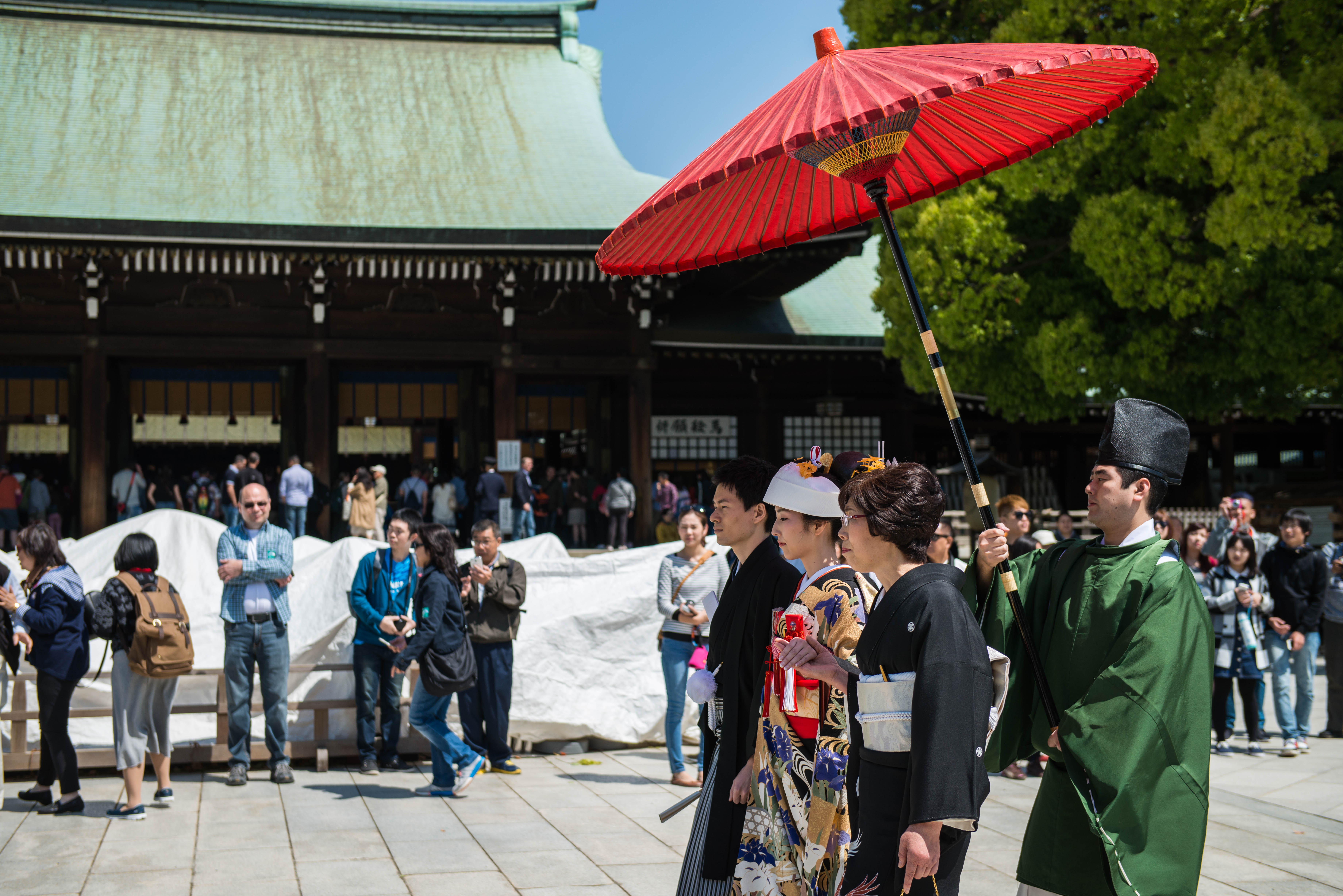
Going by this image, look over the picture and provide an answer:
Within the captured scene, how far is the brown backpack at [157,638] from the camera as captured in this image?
5461mm

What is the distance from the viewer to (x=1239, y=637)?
7492mm

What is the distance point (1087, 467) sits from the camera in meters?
20.3

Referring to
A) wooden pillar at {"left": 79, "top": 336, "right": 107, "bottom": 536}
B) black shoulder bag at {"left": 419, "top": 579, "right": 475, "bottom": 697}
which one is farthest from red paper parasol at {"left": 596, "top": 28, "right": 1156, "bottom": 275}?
Answer: wooden pillar at {"left": 79, "top": 336, "right": 107, "bottom": 536}

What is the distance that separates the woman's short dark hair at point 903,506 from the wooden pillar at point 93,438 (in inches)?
503

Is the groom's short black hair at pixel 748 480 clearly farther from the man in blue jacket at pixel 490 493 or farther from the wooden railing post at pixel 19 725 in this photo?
the man in blue jacket at pixel 490 493

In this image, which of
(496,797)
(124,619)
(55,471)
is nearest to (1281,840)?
(496,797)

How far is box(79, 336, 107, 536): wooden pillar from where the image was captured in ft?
42.6

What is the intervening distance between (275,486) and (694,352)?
7.42 m

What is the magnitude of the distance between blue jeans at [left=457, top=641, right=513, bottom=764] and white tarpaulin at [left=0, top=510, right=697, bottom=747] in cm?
56

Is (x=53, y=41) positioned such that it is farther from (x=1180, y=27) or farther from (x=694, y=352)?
(x=1180, y=27)

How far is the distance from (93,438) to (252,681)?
821cm

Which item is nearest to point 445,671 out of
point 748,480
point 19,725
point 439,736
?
point 439,736

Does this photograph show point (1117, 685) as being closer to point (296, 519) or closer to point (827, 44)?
point (827, 44)

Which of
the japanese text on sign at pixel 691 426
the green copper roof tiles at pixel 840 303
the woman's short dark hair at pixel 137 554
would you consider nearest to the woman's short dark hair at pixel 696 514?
the woman's short dark hair at pixel 137 554
